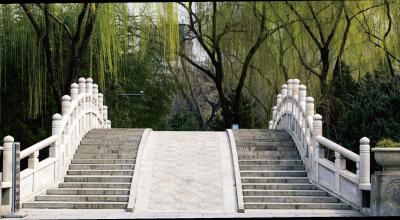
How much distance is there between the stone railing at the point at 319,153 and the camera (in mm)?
10094

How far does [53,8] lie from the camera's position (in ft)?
57.0

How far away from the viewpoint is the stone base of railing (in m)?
9.27

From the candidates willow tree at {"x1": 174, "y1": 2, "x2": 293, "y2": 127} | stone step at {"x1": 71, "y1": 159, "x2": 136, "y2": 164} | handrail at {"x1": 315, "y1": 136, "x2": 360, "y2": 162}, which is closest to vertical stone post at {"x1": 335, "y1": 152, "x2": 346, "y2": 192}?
handrail at {"x1": 315, "y1": 136, "x2": 360, "y2": 162}

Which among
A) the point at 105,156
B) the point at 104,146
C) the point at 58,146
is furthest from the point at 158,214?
the point at 104,146

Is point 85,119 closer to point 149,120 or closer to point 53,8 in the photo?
point 53,8

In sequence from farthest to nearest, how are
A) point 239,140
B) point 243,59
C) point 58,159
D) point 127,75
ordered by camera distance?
point 127,75 < point 243,59 < point 239,140 < point 58,159

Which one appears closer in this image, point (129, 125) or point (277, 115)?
point (277, 115)

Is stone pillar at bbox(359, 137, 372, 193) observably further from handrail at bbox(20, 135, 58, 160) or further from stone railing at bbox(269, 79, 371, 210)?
handrail at bbox(20, 135, 58, 160)

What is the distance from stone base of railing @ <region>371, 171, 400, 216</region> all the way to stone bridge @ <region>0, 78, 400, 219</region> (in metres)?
0.01

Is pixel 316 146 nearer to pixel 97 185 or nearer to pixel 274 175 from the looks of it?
pixel 274 175

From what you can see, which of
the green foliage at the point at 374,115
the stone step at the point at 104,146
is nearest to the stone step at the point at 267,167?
the green foliage at the point at 374,115

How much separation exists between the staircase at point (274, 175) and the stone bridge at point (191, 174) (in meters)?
0.02

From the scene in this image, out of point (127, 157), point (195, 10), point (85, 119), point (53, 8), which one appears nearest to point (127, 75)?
point (195, 10)

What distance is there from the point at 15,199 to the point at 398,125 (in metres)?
7.14
